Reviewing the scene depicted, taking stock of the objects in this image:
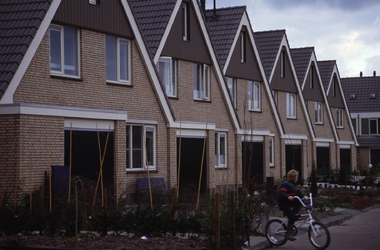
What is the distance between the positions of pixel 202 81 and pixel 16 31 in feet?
36.8

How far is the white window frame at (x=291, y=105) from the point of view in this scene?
126 feet

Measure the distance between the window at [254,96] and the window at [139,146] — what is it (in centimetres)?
1055

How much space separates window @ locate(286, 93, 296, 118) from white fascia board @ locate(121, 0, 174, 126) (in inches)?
629

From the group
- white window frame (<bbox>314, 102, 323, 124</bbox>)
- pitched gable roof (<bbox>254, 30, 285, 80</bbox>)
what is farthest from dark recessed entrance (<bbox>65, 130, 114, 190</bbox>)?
white window frame (<bbox>314, 102, 323, 124</bbox>)

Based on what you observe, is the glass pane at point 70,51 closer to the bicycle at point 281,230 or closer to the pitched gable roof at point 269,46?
the bicycle at point 281,230

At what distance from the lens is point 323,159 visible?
1740 inches

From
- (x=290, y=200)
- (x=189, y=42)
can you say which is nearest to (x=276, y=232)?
(x=290, y=200)

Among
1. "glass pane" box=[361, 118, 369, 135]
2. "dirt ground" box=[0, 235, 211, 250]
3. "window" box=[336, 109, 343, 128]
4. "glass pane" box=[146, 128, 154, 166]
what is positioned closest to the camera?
"dirt ground" box=[0, 235, 211, 250]

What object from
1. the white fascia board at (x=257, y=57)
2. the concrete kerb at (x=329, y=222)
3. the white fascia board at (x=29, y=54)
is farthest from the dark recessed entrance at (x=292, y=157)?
the white fascia board at (x=29, y=54)

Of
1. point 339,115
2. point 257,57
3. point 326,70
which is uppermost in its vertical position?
point 326,70

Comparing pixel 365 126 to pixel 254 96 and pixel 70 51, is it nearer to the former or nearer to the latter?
pixel 254 96

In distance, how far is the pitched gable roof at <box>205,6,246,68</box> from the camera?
30.3 m

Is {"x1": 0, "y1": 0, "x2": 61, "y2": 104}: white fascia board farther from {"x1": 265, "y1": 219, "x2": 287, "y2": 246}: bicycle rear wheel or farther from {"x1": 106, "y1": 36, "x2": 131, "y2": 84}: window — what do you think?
{"x1": 265, "y1": 219, "x2": 287, "y2": 246}: bicycle rear wheel

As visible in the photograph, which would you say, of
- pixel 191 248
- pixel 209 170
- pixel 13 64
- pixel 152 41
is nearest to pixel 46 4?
pixel 13 64
